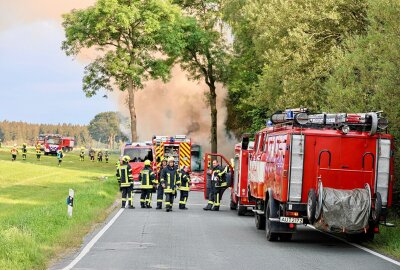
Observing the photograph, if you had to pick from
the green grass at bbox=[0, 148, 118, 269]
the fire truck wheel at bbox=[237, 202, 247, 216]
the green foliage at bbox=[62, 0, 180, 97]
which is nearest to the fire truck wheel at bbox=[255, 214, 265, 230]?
the green grass at bbox=[0, 148, 118, 269]

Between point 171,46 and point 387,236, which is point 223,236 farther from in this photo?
point 171,46

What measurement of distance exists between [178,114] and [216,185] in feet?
167

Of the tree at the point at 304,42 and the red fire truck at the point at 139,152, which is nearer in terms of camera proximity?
the tree at the point at 304,42

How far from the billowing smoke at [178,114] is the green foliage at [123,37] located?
9.41m

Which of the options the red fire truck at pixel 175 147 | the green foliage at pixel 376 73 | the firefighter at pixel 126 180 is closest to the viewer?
the green foliage at pixel 376 73

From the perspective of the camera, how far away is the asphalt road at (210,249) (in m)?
13.9

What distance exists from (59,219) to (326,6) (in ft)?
62.2

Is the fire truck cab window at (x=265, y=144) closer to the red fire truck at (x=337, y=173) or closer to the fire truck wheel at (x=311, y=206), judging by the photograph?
the red fire truck at (x=337, y=173)

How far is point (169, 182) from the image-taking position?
27.6m

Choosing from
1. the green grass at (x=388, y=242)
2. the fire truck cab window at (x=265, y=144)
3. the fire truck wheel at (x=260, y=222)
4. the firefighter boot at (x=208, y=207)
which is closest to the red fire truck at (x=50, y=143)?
the firefighter boot at (x=208, y=207)

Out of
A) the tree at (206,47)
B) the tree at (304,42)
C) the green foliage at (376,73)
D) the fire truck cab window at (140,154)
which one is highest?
the tree at (206,47)

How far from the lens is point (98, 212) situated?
2550cm

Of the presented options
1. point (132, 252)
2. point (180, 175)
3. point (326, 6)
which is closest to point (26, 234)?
point (132, 252)

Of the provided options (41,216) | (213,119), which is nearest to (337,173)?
(41,216)
